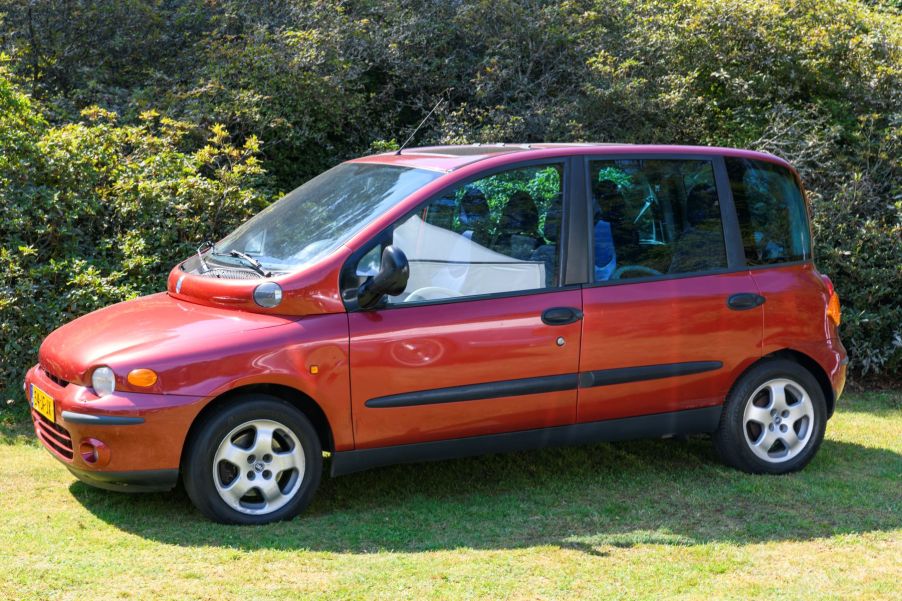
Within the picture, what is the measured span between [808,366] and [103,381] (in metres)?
4.02

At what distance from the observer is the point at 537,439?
5801 mm

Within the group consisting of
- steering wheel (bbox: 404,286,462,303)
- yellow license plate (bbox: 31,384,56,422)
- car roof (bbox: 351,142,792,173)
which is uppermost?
car roof (bbox: 351,142,792,173)

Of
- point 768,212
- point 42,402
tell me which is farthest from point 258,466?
point 768,212

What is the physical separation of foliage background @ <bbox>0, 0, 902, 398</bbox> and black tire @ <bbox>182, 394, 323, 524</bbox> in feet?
11.8

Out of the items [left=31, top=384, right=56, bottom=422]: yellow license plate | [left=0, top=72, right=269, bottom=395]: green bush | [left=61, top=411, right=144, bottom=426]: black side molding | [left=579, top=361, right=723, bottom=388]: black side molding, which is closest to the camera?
[left=61, top=411, right=144, bottom=426]: black side molding

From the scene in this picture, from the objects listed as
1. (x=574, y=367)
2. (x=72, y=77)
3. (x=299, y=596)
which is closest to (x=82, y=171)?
(x=72, y=77)

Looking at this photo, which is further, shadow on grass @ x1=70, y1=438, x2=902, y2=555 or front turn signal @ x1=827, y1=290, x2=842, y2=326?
front turn signal @ x1=827, y1=290, x2=842, y2=326

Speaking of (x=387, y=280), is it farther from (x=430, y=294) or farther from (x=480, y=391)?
(x=480, y=391)

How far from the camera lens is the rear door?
5852 millimetres

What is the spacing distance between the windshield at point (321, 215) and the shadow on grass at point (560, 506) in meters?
1.30

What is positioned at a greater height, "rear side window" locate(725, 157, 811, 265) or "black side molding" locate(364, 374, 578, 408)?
"rear side window" locate(725, 157, 811, 265)

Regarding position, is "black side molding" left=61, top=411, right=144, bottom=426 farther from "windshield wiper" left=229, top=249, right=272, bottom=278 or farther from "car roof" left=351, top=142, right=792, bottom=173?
"car roof" left=351, top=142, right=792, bottom=173

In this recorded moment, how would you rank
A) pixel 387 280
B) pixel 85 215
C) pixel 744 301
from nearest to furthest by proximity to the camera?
pixel 387 280 → pixel 744 301 → pixel 85 215

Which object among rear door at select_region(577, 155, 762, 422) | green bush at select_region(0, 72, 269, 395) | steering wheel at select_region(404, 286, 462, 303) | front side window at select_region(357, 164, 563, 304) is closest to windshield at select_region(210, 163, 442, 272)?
front side window at select_region(357, 164, 563, 304)
